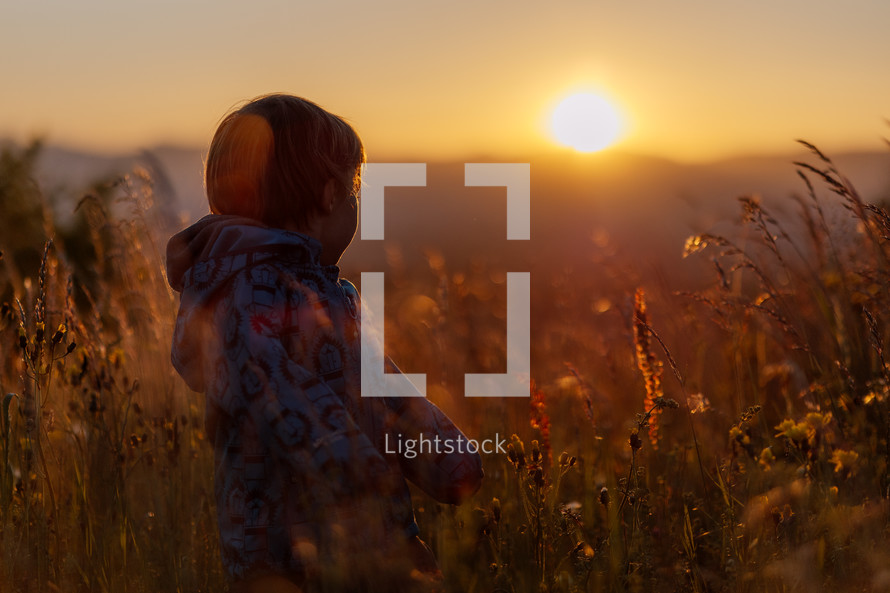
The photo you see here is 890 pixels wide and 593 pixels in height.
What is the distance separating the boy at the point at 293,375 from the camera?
1.56 meters

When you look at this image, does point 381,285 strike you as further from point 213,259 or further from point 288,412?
point 288,412

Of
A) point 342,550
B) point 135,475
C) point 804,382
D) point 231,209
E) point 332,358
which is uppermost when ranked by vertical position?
point 231,209

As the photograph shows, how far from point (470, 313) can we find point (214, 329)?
2.49 meters

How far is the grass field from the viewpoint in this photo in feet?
6.81

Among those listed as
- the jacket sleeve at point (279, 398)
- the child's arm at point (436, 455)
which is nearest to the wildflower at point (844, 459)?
the child's arm at point (436, 455)

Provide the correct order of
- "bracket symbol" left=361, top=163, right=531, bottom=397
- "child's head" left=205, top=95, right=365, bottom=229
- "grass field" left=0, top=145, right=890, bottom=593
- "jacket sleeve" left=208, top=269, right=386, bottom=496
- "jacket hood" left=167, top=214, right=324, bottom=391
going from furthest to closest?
1. "grass field" left=0, top=145, right=890, bottom=593
2. "bracket symbol" left=361, top=163, right=531, bottom=397
3. "child's head" left=205, top=95, right=365, bottom=229
4. "jacket hood" left=167, top=214, right=324, bottom=391
5. "jacket sleeve" left=208, top=269, right=386, bottom=496

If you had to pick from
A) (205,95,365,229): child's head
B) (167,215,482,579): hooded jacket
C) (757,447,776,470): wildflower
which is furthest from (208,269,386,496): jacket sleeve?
(757,447,776,470): wildflower

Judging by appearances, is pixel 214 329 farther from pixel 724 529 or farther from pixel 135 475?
pixel 135 475

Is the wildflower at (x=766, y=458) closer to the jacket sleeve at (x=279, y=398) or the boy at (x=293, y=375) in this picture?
the boy at (x=293, y=375)

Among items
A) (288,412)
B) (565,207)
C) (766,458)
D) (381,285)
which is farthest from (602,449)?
(565,207)

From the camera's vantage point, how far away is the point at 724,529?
211cm

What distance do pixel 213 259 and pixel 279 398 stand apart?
39 cm

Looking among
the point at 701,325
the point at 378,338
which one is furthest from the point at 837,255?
the point at 378,338

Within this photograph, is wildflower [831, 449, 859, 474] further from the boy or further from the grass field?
the boy
